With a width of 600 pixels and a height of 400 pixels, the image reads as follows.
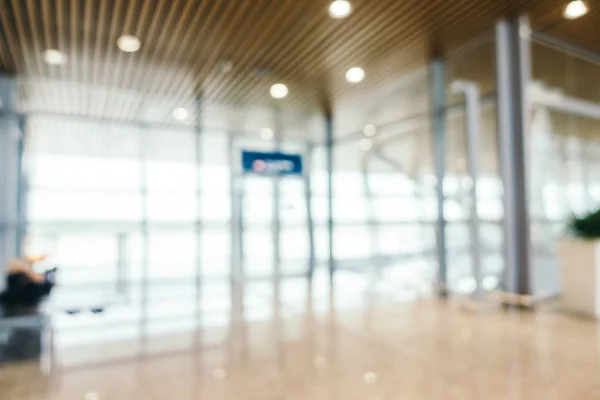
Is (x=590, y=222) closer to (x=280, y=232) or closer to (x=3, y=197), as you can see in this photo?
(x=280, y=232)

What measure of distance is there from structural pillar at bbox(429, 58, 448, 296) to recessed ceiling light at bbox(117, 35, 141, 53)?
432cm

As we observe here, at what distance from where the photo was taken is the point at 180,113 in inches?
320

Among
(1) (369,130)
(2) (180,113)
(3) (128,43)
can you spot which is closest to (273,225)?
(1) (369,130)

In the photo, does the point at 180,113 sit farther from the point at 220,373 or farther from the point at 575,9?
the point at 575,9

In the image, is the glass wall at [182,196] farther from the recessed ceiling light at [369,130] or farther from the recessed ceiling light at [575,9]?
the recessed ceiling light at [575,9]

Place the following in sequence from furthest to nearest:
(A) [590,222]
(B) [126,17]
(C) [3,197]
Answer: (C) [3,197]
(A) [590,222]
(B) [126,17]

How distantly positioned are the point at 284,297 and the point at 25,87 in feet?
18.4

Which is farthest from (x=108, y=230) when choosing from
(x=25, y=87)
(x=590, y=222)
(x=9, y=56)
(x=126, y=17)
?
(x=590, y=222)

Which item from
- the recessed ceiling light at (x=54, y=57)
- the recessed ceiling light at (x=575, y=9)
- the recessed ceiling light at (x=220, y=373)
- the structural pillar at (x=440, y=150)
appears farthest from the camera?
the structural pillar at (x=440, y=150)

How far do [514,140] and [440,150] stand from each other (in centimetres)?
136

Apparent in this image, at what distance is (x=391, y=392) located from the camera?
105 inches

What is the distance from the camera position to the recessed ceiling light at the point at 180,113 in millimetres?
7901

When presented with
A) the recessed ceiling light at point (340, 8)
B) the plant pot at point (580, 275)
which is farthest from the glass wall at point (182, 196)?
the plant pot at point (580, 275)

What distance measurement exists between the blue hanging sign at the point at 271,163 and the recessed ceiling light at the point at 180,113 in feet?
4.93
